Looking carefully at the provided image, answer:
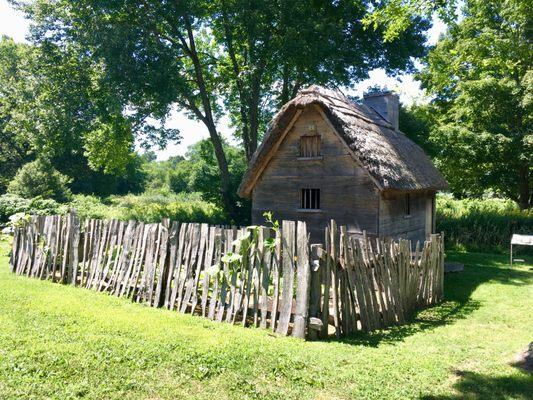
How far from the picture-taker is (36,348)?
523 cm

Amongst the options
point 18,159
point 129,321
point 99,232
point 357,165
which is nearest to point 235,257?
point 129,321

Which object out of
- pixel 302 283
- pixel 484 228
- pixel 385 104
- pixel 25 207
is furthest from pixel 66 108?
pixel 484 228

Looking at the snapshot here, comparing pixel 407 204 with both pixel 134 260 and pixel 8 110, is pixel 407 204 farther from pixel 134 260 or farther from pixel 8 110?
pixel 8 110

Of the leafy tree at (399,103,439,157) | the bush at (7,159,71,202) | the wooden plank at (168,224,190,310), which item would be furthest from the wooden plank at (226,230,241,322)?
the bush at (7,159,71,202)

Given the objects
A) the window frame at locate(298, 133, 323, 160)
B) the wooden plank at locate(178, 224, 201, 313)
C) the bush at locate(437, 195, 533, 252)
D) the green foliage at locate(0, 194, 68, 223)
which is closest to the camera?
the wooden plank at locate(178, 224, 201, 313)

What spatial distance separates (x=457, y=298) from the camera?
10.5m

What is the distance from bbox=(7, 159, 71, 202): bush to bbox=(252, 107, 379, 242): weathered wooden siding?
21.4 m

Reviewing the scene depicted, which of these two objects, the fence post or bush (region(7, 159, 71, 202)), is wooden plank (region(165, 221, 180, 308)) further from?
bush (region(7, 159, 71, 202))

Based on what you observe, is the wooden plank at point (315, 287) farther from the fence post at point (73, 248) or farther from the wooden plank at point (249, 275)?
the fence post at point (73, 248)

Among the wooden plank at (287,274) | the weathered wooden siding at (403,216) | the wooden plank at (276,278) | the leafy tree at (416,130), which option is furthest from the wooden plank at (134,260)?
the leafy tree at (416,130)

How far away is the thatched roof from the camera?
1212 centimetres

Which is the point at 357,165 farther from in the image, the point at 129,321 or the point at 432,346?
the point at 129,321

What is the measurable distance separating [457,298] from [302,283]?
6.02 meters

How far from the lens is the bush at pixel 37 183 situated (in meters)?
29.8
